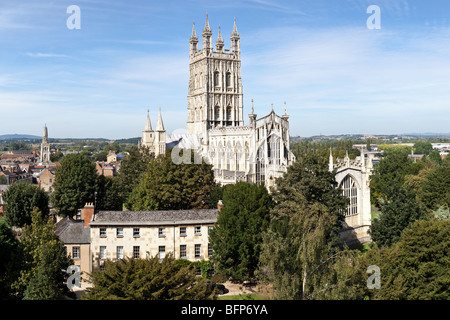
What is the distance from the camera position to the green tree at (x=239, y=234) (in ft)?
125

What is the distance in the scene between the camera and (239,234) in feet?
127

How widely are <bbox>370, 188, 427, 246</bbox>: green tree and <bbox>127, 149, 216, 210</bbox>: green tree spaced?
2083 cm

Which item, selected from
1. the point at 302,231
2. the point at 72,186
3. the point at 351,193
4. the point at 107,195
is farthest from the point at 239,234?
the point at 107,195

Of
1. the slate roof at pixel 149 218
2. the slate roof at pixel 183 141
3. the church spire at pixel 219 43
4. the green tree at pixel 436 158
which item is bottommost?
the slate roof at pixel 149 218

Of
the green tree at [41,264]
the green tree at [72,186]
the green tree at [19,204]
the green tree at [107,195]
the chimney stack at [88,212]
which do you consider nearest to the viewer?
the green tree at [41,264]

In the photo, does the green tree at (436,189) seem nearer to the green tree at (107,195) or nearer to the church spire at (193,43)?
the green tree at (107,195)

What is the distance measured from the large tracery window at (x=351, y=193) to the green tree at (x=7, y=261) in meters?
36.0

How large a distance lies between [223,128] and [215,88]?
14.0 meters

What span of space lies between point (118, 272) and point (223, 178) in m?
46.7

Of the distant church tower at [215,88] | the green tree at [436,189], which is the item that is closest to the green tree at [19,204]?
the distant church tower at [215,88]

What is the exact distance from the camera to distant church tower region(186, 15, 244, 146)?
92.2m

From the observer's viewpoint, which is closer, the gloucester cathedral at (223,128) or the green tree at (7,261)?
the green tree at (7,261)

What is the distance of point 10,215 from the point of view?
53.2 m
